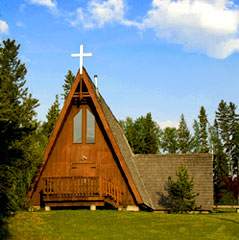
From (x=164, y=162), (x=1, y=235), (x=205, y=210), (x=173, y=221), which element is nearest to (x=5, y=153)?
(x=1, y=235)

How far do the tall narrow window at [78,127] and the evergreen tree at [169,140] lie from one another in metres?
63.1

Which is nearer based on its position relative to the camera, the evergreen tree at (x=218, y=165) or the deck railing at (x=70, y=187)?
the deck railing at (x=70, y=187)

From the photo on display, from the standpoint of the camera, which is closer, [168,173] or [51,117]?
[168,173]

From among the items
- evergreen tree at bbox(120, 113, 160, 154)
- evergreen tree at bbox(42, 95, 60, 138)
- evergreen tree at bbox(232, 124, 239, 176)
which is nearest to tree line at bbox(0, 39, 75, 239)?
evergreen tree at bbox(42, 95, 60, 138)

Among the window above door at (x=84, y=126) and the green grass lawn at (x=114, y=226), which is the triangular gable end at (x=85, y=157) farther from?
the green grass lawn at (x=114, y=226)

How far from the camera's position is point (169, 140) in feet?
285

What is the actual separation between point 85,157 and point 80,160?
1.13 feet

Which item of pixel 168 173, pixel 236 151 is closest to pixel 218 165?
pixel 236 151

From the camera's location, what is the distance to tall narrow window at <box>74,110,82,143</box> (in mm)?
23141

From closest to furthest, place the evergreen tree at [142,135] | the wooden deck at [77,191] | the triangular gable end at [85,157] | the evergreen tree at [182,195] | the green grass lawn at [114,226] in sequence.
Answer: the green grass lawn at [114,226] < the wooden deck at [77,191] < the evergreen tree at [182,195] < the triangular gable end at [85,157] < the evergreen tree at [142,135]

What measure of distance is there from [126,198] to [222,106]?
219 ft

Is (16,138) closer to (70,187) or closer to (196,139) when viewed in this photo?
(70,187)

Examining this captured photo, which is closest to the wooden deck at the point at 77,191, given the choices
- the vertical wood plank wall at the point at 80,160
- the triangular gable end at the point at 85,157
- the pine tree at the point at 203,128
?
the triangular gable end at the point at 85,157

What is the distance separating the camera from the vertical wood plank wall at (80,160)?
73.3ft
